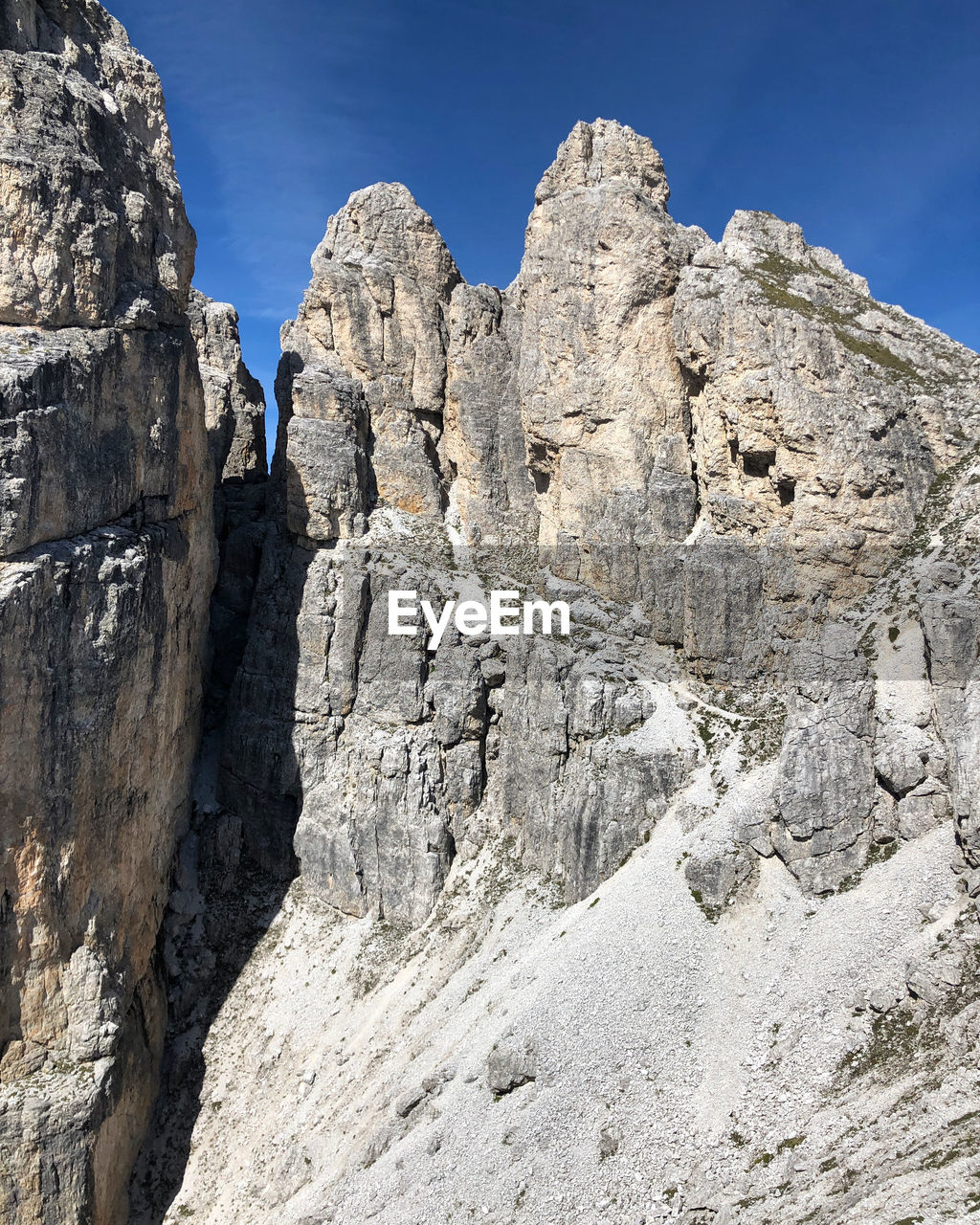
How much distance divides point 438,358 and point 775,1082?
155ft

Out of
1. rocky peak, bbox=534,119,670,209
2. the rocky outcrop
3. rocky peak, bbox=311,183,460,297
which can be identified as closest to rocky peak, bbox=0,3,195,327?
the rocky outcrop

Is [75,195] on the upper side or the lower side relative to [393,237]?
lower

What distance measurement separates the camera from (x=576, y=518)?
52969mm

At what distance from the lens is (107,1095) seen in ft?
117

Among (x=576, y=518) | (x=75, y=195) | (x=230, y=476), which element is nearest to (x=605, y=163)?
(x=576, y=518)

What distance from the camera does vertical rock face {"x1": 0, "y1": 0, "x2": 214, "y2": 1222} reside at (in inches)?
1302

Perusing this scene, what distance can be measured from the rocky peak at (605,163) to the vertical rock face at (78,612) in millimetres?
26928

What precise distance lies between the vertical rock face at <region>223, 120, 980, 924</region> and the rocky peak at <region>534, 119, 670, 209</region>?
19cm

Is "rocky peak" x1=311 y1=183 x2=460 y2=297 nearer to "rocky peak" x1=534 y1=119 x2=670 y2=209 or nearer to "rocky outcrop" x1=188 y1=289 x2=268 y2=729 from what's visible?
"rocky peak" x1=534 y1=119 x2=670 y2=209

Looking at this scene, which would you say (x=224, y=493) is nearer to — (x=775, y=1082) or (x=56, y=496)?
(x=56, y=496)

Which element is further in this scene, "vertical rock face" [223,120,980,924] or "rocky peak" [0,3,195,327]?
"vertical rock face" [223,120,980,924]

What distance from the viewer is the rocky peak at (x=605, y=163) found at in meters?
53.7

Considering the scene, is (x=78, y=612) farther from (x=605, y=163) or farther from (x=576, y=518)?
(x=605, y=163)

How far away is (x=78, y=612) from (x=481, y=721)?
22.5 metres
